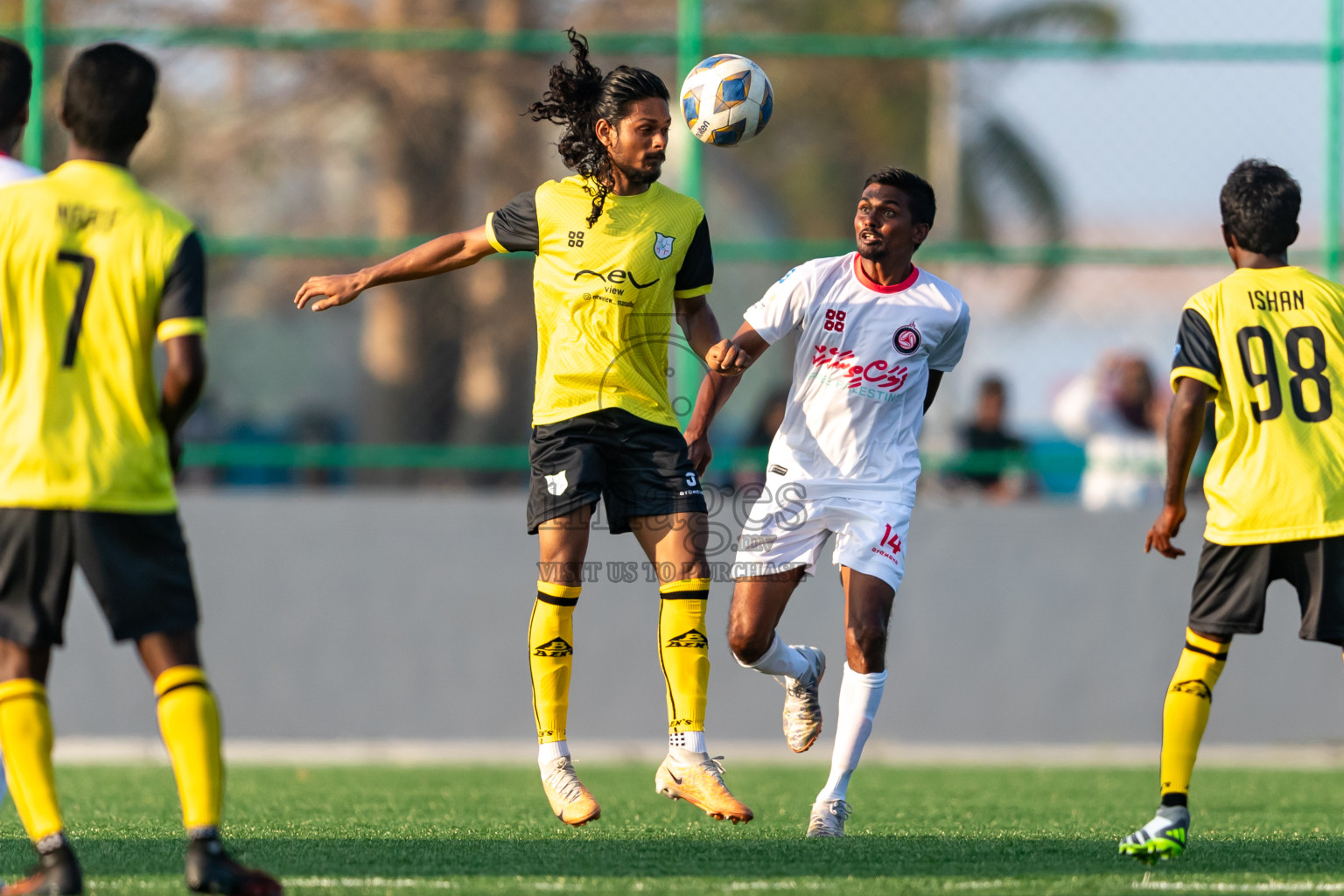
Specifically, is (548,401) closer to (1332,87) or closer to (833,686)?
(833,686)

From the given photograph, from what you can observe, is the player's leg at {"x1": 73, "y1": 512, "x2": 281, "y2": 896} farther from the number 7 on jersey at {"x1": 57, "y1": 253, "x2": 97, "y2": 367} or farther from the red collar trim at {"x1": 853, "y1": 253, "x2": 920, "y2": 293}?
the red collar trim at {"x1": 853, "y1": 253, "x2": 920, "y2": 293}

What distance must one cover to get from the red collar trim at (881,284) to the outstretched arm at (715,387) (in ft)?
1.49

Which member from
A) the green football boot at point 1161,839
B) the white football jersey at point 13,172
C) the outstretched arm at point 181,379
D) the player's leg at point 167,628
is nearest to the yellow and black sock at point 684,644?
the green football boot at point 1161,839

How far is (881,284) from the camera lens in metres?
5.95

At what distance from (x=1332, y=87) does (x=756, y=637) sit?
5882 millimetres

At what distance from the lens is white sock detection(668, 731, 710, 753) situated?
18.2ft

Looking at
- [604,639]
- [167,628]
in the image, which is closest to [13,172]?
[167,628]

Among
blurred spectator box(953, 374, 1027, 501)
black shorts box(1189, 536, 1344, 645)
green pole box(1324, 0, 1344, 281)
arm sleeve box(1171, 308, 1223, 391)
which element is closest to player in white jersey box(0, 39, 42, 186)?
arm sleeve box(1171, 308, 1223, 391)

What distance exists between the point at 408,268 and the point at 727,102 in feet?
4.79

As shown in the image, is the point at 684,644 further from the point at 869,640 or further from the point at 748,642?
the point at 869,640

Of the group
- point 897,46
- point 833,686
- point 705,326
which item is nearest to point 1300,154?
point 897,46

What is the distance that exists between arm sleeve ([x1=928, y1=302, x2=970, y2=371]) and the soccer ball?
1.12m

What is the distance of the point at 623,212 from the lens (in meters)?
5.71

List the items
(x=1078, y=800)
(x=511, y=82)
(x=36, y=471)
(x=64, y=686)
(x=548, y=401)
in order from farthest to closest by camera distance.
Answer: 1. (x=511, y=82)
2. (x=64, y=686)
3. (x=1078, y=800)
4. (x=548, y=401)
5. (x=36, y=471)
